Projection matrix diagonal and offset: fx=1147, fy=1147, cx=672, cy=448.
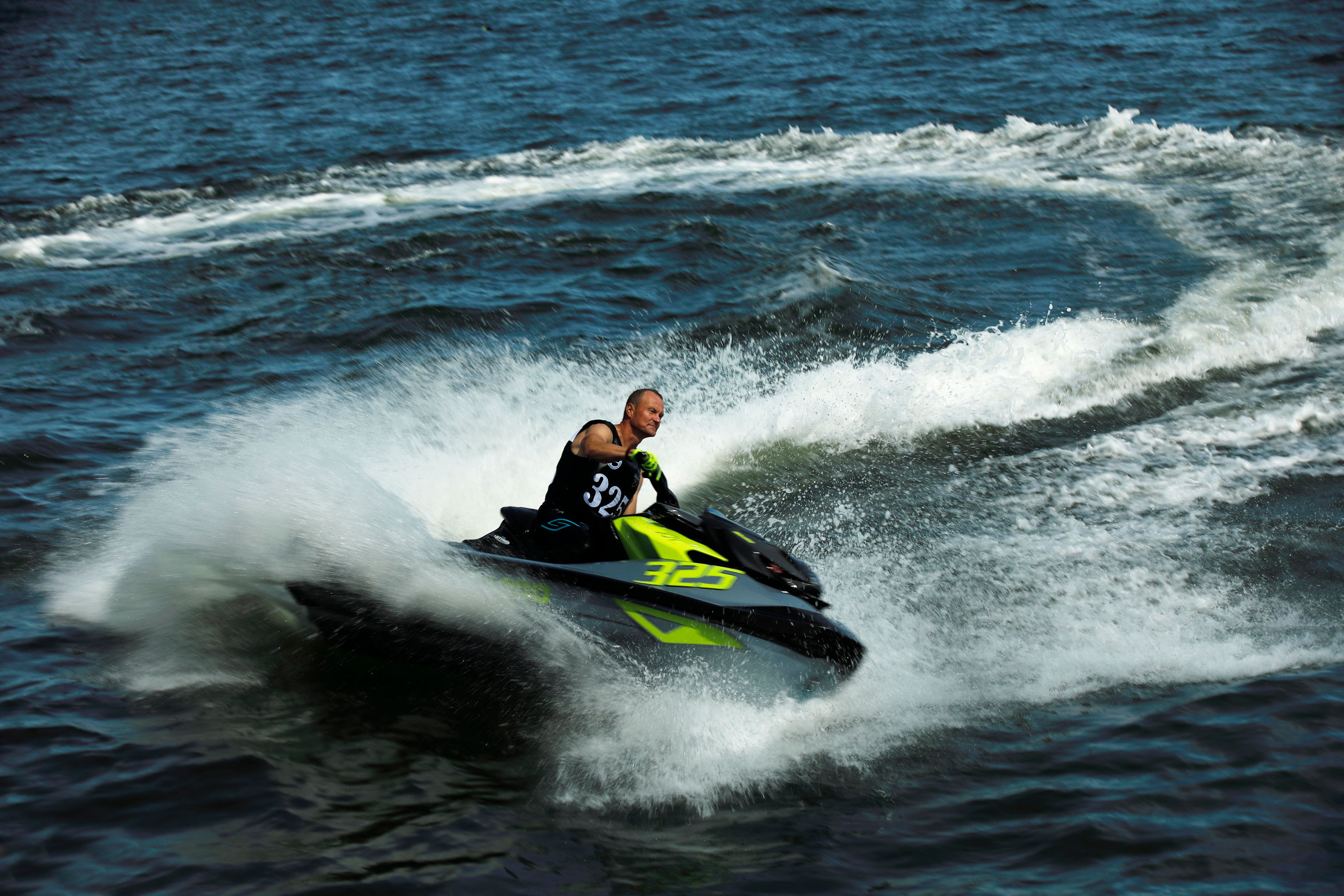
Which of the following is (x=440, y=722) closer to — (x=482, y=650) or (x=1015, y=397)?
(x=482, y=650)

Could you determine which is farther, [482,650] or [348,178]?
[348,178]

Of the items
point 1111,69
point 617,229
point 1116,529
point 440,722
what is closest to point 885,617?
point 1116,529

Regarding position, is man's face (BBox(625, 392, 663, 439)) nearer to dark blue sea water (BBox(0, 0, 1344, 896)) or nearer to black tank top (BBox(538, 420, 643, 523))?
black tank top (BBox(538, 420, 643, 523))

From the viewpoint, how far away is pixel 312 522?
258 inches

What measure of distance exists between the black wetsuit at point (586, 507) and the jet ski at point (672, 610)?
116 millimetres

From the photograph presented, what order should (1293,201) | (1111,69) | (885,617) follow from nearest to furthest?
(885,617) → (1293,201) → (1111,69)

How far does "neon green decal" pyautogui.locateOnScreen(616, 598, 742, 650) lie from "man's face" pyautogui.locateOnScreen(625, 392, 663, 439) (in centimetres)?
103

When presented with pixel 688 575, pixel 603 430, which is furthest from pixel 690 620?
pixel 603 430

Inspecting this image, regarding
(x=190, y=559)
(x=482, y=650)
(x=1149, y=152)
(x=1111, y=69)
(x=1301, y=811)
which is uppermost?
(x=1111, y=69)

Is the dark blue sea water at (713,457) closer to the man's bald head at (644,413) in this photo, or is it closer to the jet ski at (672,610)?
the jet ski at (672,610)

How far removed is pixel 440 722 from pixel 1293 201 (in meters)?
15.2

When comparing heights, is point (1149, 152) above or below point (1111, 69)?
below

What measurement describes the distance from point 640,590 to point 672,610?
199 mm

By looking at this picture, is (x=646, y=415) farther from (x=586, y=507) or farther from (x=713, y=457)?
(x=713, y=457)
